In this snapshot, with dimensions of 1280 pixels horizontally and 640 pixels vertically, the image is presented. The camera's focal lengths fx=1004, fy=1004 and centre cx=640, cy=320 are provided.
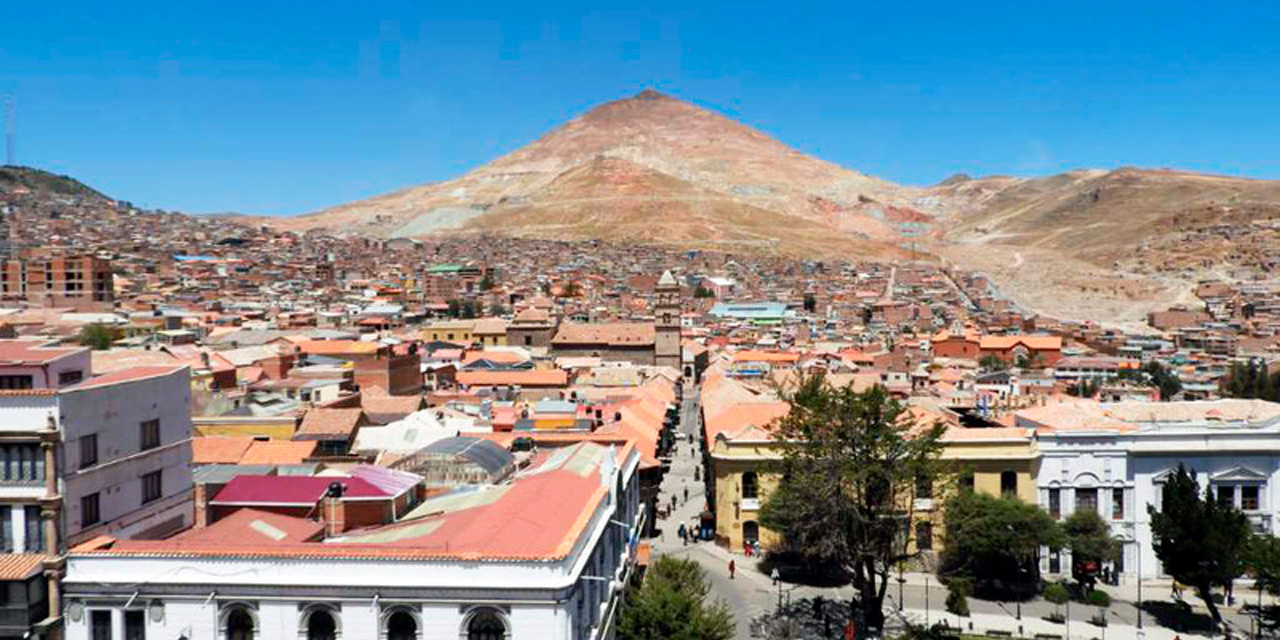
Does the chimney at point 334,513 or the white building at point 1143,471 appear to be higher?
the chimney at point 334,513

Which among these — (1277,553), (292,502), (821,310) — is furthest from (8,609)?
(821,310)

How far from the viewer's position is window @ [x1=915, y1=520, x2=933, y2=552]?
26.1 metres

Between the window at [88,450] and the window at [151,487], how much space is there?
1.33 m

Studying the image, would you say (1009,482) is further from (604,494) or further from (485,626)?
(485,626)

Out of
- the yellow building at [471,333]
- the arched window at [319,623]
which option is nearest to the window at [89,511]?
the arched window at [319,623]

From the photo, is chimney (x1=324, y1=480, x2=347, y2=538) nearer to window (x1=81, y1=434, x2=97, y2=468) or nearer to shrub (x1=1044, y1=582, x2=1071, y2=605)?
window (x1=81, y1=434, x2=97, y2=468)

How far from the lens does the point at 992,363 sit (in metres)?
67.9

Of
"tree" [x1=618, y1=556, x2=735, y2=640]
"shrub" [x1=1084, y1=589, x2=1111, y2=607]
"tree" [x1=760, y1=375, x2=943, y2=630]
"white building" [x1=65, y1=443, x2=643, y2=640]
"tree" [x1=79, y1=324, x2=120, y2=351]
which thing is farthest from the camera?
"tree" [x1=79, y1=324, x2=120, y2=351]

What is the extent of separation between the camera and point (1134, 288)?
130 m

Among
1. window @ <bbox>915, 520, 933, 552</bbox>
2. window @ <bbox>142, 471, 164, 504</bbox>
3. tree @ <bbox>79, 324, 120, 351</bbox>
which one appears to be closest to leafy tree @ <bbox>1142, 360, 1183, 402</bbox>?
window @ <bbox>915, 520, 933, 552</bbox>

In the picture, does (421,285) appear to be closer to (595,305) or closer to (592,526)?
(595,305)

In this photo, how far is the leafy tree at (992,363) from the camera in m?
65.1

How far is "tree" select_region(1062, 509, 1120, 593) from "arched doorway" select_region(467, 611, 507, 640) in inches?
689

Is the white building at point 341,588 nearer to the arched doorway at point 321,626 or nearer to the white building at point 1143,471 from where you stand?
the arched doorway at point 321,626
